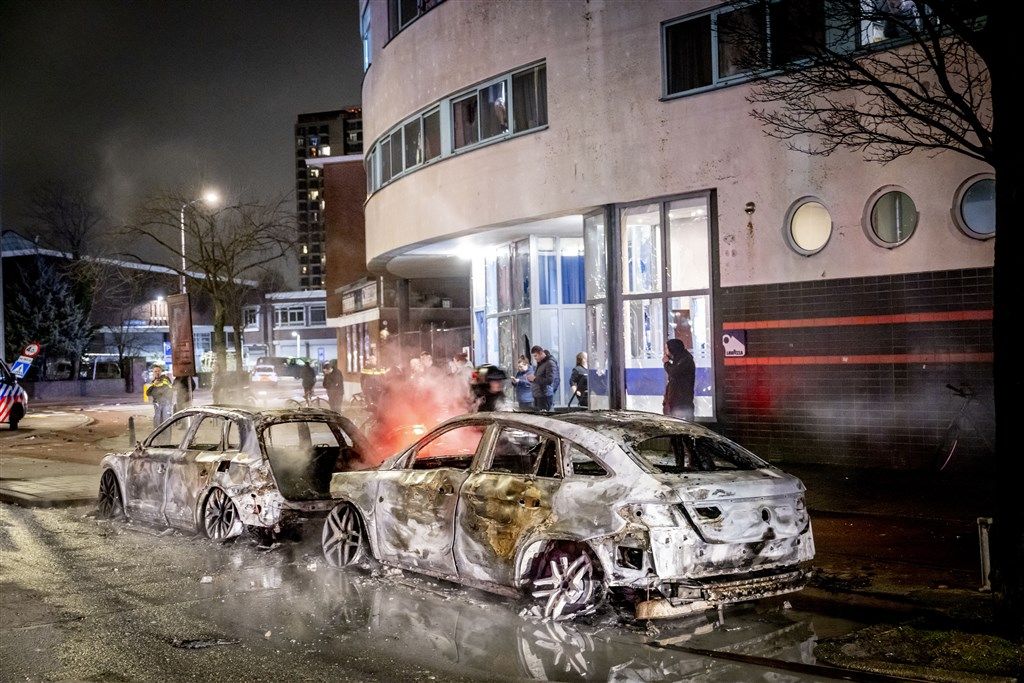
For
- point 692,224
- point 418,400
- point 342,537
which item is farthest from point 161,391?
point 342,537

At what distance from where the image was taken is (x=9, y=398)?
26172 millimetres

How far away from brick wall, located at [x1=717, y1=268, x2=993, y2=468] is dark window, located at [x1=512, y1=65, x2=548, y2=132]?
505cm

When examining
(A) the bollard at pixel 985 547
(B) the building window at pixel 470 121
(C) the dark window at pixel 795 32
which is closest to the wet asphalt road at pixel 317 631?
(A) the bollard at pixel 985 547

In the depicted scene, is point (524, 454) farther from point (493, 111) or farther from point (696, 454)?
point (493, 111)

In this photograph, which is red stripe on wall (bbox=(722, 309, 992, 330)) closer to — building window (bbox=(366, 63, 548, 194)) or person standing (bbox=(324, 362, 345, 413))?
building window (bbox=(366, 63, 548, 194))

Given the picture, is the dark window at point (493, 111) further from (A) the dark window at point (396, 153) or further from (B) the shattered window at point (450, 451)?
(B) the shattered window at point (450, 451)

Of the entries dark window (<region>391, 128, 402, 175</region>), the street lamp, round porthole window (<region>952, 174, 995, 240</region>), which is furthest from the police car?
round porthole window (<region>952, 174, 995, 240</region>)

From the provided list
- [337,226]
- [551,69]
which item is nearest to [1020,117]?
[551,69]

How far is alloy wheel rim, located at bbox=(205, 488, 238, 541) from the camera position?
9.35 metres

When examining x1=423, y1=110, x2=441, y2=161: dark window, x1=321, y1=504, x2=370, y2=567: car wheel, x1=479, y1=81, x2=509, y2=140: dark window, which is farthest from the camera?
x1=423, y1=110, x2=441, y2=161: dark window

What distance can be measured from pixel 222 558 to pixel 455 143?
39.2 ft

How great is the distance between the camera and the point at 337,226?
5569cm

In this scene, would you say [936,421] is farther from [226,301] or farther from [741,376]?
[226,301]

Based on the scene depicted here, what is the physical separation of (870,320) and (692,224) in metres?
3.42
